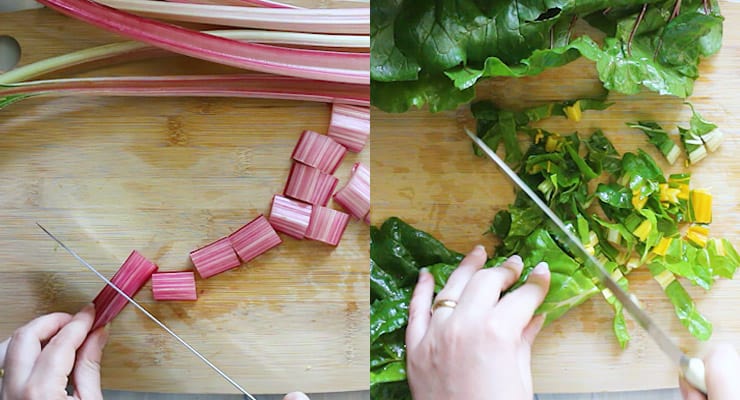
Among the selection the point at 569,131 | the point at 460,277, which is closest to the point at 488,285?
the point at 460,277

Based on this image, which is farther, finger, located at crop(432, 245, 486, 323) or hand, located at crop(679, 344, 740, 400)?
finger, located at crop(432, 245, 486, 323)

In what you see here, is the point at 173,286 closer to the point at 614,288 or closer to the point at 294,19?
the point at 294,19

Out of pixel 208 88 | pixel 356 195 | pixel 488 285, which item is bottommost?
pixel 488 285

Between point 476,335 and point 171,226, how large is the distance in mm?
443

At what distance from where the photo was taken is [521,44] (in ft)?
3.08

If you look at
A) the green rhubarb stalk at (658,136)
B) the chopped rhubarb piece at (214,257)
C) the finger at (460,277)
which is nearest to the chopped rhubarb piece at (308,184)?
the chopped rhubarb piece at (214,257)

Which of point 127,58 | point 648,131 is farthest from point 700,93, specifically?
point 127,58

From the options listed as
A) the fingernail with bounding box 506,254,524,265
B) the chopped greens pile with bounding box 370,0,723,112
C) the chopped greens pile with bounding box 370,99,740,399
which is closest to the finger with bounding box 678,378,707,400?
the chopped greens pile with bounding box 370,99,740,399

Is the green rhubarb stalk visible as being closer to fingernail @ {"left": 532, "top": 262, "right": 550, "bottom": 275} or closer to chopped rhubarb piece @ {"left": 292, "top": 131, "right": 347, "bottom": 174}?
fingernail @ {"left": 532, "top": 262, "right": 550, "bottom": 275}

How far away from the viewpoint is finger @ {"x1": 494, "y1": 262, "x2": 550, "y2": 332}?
96cm

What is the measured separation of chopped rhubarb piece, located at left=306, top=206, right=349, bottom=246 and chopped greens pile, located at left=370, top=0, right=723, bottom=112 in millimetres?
167

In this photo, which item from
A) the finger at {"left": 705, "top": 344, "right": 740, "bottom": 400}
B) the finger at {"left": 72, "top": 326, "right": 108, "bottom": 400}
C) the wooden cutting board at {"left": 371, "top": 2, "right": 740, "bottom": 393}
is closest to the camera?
the finger at {"left": 705, "top": 344, "right": 740, "bottom": 400}

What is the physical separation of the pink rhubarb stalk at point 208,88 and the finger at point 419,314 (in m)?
0.28

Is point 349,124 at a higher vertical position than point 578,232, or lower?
higher
